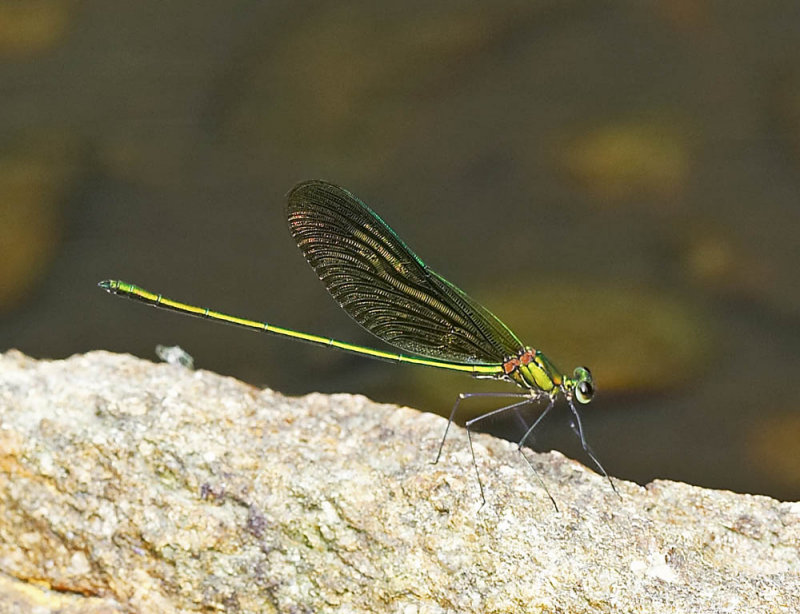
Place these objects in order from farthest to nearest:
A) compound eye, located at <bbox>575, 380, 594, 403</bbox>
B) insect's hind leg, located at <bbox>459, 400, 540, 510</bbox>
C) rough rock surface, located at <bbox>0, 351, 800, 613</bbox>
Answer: compound eye, located at <bbox>575, 380, 594, 403</bbox> → insect's hind leg, located at <bbox>459, 400, 540, 510</bbox> → rough rock surface, located at <bbox>0, 351, 800, 613</bbox>

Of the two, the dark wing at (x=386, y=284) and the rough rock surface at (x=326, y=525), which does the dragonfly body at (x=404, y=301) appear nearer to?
the dark wing at (x=386, y=284)

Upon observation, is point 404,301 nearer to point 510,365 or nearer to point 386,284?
point 386,284

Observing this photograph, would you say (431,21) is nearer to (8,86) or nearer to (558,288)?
(558,288)

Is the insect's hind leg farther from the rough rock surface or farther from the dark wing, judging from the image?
the dark wing

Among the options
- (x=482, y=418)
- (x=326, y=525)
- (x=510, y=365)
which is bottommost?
(x=326, y=525)

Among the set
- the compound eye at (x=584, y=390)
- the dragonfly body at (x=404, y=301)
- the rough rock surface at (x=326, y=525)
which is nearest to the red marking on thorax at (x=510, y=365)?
the dragonfly body at (x=404, y=301)

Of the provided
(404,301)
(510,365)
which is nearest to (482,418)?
(510,365)

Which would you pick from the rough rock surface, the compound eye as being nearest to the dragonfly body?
the compound eye
